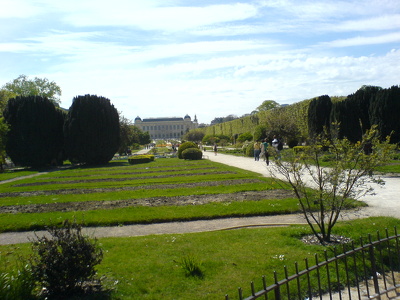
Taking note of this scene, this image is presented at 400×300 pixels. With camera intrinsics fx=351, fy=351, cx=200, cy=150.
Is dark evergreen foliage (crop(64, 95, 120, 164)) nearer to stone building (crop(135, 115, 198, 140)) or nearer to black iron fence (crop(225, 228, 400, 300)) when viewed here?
black iron fence (crop(225, 228, 400, 300))

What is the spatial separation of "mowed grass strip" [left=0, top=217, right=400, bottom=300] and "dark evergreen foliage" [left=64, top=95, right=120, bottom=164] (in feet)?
79.2

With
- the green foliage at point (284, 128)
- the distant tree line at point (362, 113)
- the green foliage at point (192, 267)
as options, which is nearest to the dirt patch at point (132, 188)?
the distant tree line at point (362, 113)

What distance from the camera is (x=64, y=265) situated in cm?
448

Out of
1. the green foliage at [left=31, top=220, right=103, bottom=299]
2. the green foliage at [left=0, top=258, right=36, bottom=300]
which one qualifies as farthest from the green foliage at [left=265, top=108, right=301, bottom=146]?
the green foliage at [left=0, top=258, right=36, bottom=300]

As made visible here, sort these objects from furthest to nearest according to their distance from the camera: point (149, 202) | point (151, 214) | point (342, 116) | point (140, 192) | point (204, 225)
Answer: point (342, 116) < point (140, 192) < point (149, 202) < point (151, 214) < point (204, 225)

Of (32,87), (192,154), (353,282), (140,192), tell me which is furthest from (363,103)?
(32,87)

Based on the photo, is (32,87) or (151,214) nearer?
(151,214)

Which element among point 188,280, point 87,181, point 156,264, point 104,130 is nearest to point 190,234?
point 156,264

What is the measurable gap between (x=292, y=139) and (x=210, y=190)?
2279cm

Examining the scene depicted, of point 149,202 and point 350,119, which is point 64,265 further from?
point 350,119

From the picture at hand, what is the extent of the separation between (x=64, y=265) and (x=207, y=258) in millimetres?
2271

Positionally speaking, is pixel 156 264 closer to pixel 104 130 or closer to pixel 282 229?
pixel 282 229

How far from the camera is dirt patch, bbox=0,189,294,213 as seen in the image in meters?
11.0

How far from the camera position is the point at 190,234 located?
7.44m
